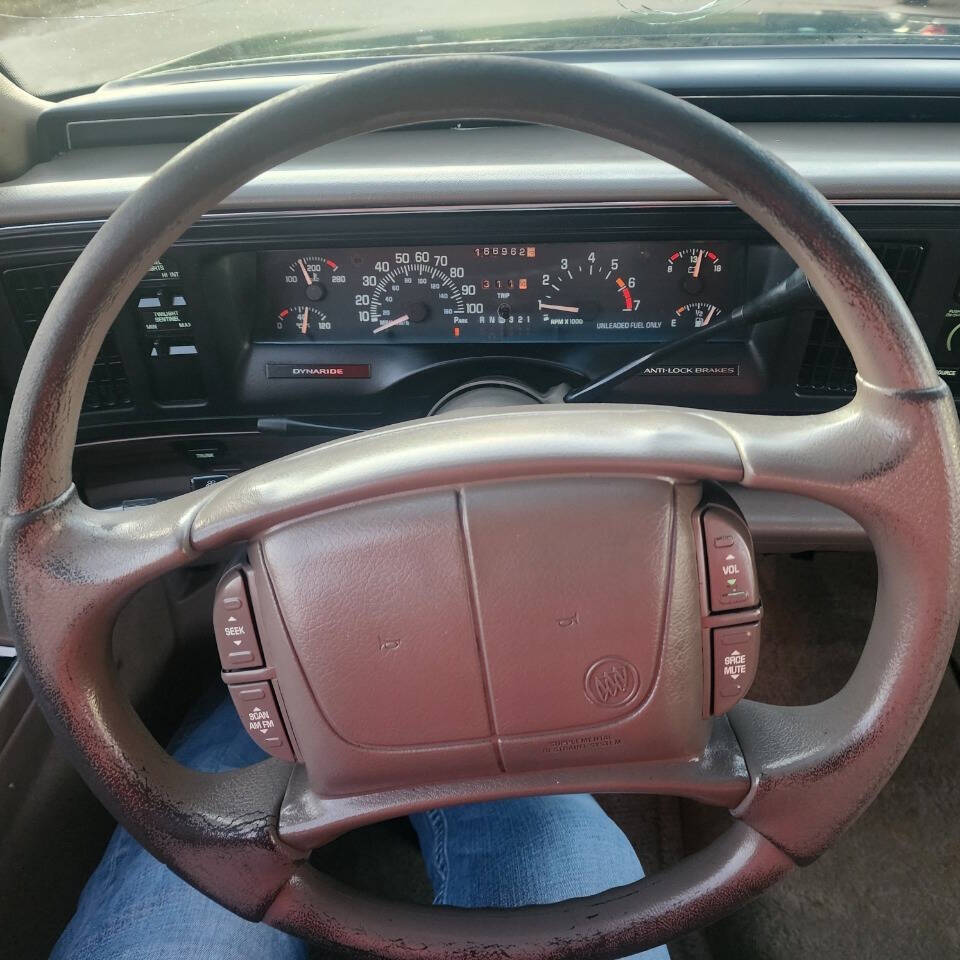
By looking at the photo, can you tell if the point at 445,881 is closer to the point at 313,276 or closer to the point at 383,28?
the point at 313,276

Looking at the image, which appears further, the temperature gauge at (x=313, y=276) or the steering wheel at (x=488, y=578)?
the temperature gauge at (x=313, y=276)

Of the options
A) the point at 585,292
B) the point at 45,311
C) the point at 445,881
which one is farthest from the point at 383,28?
the point at 445,881

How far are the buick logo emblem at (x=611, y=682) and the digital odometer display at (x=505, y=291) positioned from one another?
25.7 inches

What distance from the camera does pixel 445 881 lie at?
3.74ft

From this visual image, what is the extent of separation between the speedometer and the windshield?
43 cm

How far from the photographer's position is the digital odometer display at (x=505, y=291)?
125 centimetres

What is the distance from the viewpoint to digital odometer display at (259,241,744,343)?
4.09 feet

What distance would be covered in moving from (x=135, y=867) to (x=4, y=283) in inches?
31.0

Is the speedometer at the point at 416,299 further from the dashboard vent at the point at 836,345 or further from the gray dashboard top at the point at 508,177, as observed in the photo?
the dashboard vent at the point at 836,345

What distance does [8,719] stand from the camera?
117 cm

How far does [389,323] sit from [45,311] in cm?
47

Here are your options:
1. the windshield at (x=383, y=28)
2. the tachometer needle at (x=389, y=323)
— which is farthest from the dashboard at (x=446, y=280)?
the windshield at (x=383, y=28)

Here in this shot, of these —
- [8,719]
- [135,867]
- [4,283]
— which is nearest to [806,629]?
[135,867]

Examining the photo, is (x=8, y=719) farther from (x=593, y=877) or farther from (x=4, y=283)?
(x=593, y=877)
